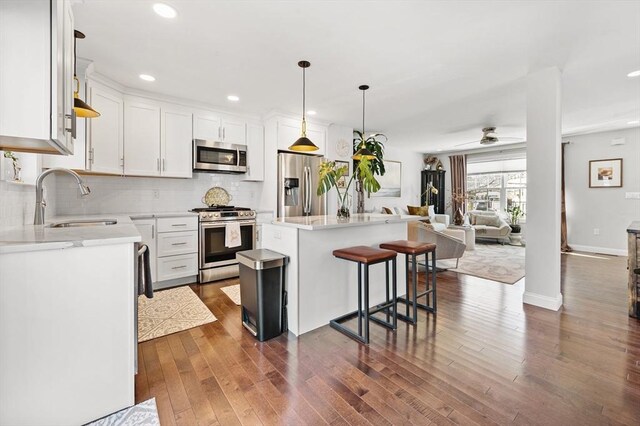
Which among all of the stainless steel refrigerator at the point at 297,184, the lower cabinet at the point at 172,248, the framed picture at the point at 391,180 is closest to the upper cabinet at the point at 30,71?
the lower cabinet at the point at 172,248

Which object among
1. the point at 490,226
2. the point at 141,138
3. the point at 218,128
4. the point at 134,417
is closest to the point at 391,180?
the point at 490,226

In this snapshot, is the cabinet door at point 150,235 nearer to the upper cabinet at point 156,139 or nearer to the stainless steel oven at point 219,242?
the stainless steel oven at point 219,242

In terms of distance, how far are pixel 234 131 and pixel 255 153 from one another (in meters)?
0.46

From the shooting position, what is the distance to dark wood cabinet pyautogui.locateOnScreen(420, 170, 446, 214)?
8.36 metres

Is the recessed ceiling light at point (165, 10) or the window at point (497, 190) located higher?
the recessed ceiling light at point (165, 10)

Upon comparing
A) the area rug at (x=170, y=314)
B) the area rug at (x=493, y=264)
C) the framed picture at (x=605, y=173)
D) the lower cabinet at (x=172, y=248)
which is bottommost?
the area rug at (x=170, y=314)

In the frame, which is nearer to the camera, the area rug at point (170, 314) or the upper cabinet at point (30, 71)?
the upper cabinet at point (30, 71)

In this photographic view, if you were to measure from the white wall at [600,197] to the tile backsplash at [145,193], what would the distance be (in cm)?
674

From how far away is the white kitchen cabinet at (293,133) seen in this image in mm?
4504

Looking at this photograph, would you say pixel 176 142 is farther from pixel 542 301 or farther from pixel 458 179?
pixel 458 179

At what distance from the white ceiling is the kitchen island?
1.61 m

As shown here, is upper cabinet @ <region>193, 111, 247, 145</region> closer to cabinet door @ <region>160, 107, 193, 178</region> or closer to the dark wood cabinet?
cabinet door @ <region>160, 107, 193, 178</region>

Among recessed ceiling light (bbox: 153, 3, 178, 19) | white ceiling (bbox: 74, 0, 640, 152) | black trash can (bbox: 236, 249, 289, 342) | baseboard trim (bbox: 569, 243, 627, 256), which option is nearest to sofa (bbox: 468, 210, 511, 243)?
baseboard trim (bbox: 569, 243, 627, 256)

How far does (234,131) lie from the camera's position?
4438 mm
